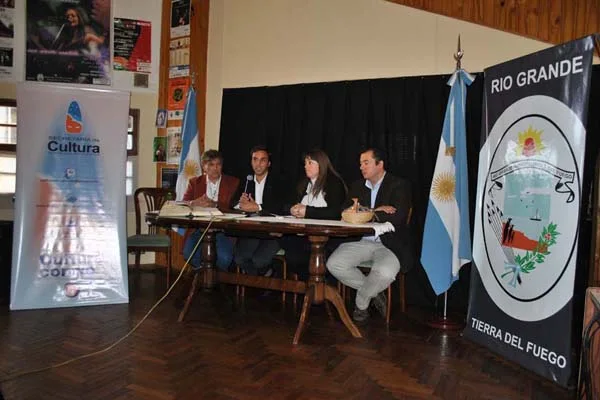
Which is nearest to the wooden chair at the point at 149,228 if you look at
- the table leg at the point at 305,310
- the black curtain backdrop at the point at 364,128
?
the black curtain backdrop at the point at 364,128

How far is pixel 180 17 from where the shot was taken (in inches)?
216

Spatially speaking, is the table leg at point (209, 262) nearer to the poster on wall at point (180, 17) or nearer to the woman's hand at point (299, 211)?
the woman's hand at point (299, 211)

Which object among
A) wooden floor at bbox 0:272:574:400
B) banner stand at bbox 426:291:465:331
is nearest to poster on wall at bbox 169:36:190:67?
wooden floor at bbox 0:272:574:400

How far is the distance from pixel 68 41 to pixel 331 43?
8.65ft

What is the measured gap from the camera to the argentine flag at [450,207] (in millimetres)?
3555

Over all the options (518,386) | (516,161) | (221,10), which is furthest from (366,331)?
(221,10)

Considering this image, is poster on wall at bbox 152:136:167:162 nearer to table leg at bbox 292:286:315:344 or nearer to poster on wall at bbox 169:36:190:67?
poster on wall at bbox 169:36:190:67

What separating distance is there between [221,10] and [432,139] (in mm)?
2545

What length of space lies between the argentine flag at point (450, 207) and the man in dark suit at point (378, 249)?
0.57 ft

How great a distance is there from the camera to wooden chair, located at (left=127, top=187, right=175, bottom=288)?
4621 millimetres

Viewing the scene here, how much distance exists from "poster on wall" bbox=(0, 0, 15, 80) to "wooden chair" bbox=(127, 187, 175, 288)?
1719mm

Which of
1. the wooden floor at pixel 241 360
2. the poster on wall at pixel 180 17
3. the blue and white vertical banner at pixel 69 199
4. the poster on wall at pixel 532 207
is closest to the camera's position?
the wooden floor at pixel 241 360

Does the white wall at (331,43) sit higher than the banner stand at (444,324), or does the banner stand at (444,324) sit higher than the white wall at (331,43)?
the white wall at (331,43)

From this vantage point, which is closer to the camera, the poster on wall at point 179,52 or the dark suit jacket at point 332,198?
the dark suit jacket at point 332,198
